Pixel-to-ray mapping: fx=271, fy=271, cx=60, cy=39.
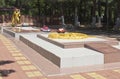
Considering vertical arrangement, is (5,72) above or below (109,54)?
below

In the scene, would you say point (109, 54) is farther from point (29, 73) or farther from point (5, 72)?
point (5, 72)

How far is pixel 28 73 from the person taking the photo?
9.02 m

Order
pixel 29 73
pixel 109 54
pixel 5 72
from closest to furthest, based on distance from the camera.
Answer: pixel 29 73
pixel 5 72
pixel 109 54

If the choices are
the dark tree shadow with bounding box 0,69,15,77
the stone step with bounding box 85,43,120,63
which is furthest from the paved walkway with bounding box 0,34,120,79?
the stone step with bounding box 85,43,120,63

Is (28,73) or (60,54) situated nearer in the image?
(28,73)

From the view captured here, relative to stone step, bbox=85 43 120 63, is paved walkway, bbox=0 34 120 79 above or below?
below

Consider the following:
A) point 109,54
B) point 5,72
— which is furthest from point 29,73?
point 109,54

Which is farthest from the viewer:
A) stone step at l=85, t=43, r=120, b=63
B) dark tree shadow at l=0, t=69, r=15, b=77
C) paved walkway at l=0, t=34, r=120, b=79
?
stone step at l=85, t=43, r=120, b=63

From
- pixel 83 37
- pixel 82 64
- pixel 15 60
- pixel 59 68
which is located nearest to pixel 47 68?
pixel 59 68

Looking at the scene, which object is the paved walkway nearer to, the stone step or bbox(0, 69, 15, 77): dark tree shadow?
bbox(0, 69, 15, 77): dark tree shadow

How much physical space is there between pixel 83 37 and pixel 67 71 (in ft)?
16.4

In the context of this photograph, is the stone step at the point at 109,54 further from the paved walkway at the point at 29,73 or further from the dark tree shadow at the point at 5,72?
the dark tree shadow at the point at 5,72

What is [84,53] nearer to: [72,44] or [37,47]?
[72,44]

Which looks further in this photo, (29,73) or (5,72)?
(5,72)
